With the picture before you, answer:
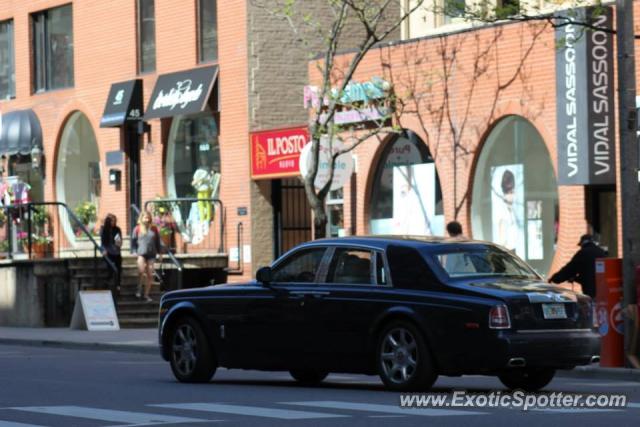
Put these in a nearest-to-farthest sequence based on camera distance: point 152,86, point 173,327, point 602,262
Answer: point 173,327
point 602,262
point 152,86

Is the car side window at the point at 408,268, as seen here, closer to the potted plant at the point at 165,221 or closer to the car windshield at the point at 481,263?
the car windshield at the point at 481,263

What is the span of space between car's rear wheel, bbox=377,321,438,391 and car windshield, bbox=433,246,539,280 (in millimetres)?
751

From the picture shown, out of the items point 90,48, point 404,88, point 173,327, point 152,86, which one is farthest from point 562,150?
point 90,48

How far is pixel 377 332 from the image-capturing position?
16531mm

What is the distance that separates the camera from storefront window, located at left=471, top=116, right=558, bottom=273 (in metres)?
28.3

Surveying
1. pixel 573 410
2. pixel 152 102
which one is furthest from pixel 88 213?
pixel 573 410

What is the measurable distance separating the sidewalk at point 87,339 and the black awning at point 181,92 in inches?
236

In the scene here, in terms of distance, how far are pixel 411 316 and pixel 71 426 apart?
4.22 metres

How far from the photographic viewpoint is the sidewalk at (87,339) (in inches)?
1049

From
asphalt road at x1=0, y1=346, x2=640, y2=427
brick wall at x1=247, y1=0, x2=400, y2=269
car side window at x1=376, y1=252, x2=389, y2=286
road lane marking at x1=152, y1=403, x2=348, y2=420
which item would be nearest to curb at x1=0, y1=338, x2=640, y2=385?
asphalt road at x1=0, y1=346, x2=640, y2=427

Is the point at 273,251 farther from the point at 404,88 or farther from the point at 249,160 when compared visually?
the point at 404,88

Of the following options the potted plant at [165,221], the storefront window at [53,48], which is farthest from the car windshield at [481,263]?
the storefront window at [53,48]

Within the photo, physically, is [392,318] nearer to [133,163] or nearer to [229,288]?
[229,288]

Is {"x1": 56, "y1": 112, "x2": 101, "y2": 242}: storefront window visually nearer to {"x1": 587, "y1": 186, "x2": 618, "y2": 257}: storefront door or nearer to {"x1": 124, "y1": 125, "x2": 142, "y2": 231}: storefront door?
{"x1": 124, "y1": 125, "x2": 142, "y2": 231}: storefront door
